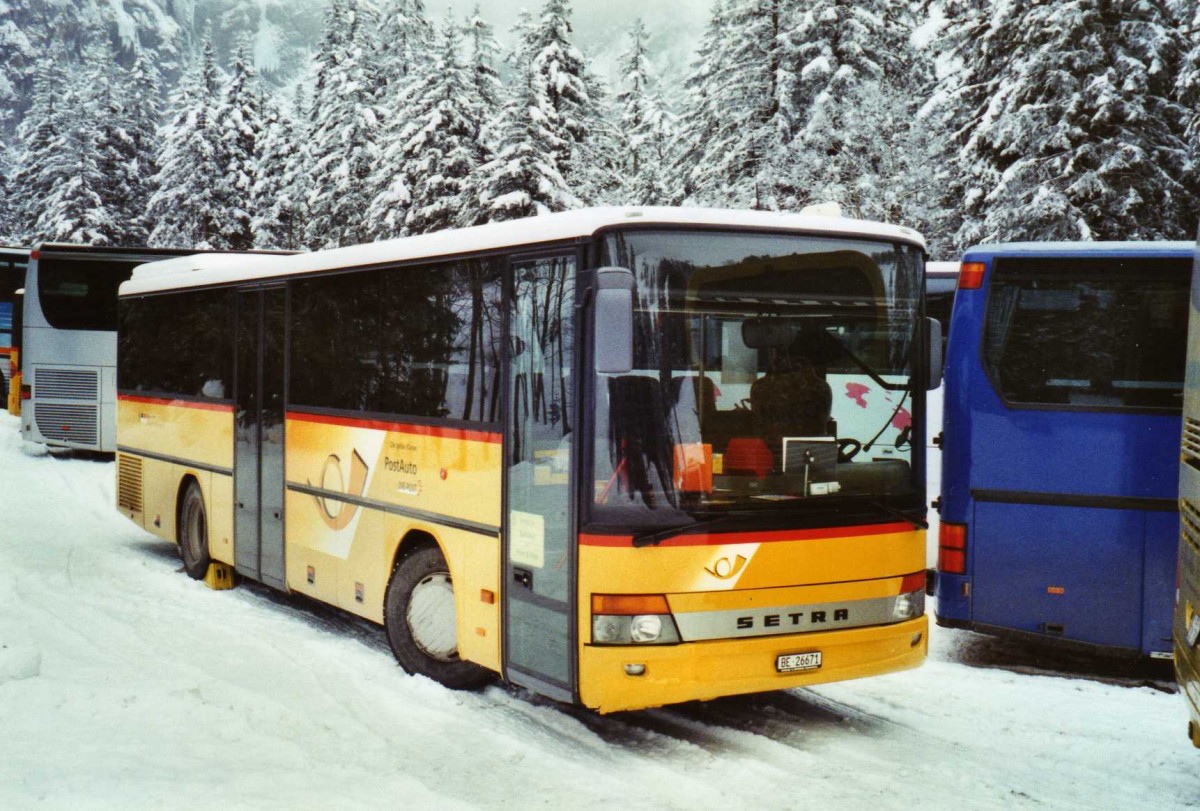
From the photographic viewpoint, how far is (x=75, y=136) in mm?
55375

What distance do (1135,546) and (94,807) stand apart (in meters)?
6.57

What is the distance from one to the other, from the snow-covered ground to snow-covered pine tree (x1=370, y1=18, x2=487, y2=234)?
27715 millimetres

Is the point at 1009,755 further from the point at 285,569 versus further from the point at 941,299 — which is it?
the point at 941,299

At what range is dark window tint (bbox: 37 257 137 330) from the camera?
22.0m

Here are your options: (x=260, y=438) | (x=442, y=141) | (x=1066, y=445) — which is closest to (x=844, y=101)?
(x=442, y=141)

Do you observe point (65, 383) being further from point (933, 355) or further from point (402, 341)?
point (933, 355)

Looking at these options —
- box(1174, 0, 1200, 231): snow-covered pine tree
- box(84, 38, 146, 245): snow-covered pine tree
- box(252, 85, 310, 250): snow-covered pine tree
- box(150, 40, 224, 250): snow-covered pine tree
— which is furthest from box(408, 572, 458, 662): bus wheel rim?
box(84, 38, 146, 245): snow-covered pine tree

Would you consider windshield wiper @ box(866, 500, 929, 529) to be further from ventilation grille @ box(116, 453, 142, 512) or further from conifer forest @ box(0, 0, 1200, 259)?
conifer forest @ box(0, 0, 1200, 259)

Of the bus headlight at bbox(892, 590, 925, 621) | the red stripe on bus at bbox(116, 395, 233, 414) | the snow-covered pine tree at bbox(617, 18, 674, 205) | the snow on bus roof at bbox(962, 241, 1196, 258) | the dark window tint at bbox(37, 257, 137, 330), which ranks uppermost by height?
the snow-covered pine tree at bbox(617, 18, 674, 205)

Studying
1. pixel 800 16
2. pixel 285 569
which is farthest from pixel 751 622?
pixel 800 16

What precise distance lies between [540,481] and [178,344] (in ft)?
23.0

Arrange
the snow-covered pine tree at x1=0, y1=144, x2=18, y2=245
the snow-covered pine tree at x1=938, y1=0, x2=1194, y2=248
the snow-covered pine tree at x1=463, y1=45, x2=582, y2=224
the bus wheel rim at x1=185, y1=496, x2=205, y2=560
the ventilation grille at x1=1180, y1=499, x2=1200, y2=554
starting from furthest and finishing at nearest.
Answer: the snow-covered pine tree at x1=0, y1=144, x2=18, y2=245, the snow-covered pine tree at x1=463, y1=45, x2=582, y2=224, the snow-covered pine tree at x1=938, y1=0, x2=1194, y2=248, the bus wheel rim at x1=185, y1=496, x2=205, y2=560, the ventilation grille at x1=1180, y1=499, x2=1200, y2=554

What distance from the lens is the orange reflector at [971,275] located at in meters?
8.99

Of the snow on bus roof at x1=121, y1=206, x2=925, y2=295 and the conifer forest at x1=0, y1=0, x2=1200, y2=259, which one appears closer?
the snow on bus roof at x1=121, y1=206, x2=925, y2=295
